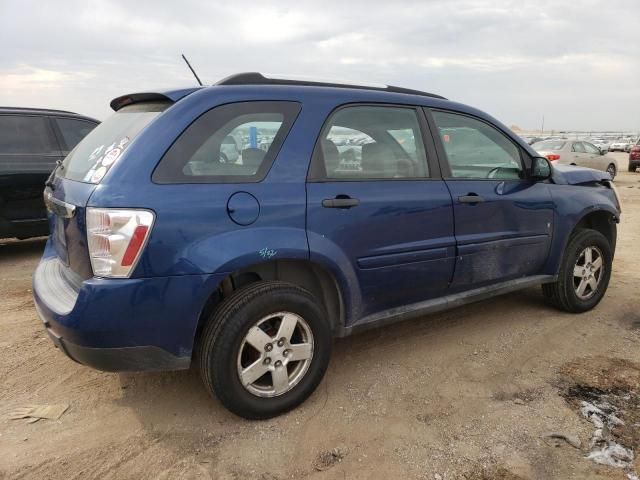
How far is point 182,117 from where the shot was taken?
2602 millimetres

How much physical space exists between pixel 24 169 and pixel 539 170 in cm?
543

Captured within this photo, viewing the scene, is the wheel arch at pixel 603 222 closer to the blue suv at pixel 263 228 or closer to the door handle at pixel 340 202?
the blue suv at pixel 263 228

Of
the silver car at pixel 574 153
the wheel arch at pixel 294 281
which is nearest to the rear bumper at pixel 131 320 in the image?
the wheel arch at pixel 294 281

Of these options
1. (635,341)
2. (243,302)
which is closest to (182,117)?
(243,302)

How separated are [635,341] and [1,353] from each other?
178 inches

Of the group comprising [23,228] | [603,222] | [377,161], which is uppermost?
[377,161]

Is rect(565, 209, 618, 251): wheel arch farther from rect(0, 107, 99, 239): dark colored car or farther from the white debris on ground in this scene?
rect(0, 107, 99, 239): dark colored car

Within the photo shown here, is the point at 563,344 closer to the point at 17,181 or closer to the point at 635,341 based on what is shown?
the point at 635,341

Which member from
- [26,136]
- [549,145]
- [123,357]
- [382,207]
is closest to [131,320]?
[123,357]

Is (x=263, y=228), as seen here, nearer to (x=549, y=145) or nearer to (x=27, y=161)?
(x=27, y=161)

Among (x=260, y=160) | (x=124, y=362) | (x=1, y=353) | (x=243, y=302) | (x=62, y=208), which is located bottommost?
(x=1, y=353)

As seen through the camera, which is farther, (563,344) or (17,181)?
(17,181)

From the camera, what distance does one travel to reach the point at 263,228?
2645mm

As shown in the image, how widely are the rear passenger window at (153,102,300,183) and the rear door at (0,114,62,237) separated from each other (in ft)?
14.3
